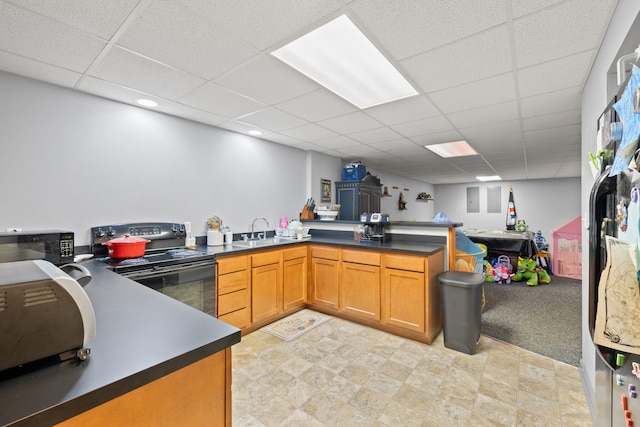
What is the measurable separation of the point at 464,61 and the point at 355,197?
3.26 meters

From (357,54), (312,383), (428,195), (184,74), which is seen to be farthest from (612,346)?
(428,195)

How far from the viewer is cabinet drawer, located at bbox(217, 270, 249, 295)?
2.85 metres

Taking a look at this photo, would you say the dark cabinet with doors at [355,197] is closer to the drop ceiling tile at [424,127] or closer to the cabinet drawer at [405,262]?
the drop ceiling tile at [424,127]

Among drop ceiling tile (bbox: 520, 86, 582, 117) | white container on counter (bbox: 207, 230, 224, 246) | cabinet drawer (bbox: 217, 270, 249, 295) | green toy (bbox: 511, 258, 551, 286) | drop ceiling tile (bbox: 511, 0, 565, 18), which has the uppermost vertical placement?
drop ceiling tile (bbox: 511, 0, 565, 18)

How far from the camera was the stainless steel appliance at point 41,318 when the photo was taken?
0.67m

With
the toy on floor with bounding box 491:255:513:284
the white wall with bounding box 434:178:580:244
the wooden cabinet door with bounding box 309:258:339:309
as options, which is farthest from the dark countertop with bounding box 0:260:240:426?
the white wall with bounding box 434:178:580:244

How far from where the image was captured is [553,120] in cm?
324

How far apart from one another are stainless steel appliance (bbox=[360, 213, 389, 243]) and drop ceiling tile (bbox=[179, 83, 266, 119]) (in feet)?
5.93

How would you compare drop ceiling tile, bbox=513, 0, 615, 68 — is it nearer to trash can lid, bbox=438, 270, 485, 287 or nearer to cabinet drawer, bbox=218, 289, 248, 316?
trash can lid, bbox=438, 270, 485, 287

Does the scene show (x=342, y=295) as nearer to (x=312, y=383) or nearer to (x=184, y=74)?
(x=312, y=383)

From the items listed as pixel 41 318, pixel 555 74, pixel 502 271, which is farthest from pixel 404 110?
pixel 502 271

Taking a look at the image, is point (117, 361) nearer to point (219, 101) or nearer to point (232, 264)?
point (232, 264)

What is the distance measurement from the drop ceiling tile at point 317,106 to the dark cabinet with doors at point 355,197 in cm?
214

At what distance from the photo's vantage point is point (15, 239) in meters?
1.83
